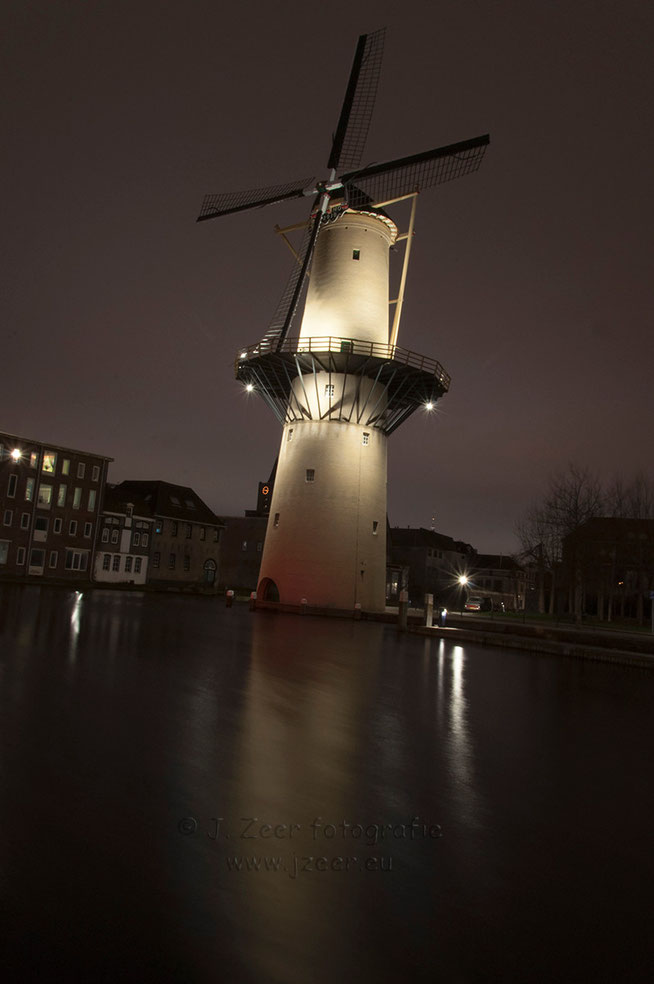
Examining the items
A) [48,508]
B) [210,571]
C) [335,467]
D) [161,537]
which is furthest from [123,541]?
[335,467]

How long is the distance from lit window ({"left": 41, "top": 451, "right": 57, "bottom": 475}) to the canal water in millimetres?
50448

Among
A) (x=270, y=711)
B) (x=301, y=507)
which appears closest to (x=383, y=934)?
(x=270, y=711)

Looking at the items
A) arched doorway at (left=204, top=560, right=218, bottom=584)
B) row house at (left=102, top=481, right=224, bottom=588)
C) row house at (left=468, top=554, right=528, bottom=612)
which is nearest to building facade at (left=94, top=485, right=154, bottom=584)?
row house at (left=102, top=481, right=224, bottom=588)

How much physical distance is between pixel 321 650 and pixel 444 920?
1332cm

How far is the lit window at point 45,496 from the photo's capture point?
5588 cm

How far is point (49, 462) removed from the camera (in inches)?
2234

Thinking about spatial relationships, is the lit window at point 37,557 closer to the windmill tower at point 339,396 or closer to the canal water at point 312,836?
the windmill tower at point 339,396

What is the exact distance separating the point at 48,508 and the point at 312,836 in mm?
56913

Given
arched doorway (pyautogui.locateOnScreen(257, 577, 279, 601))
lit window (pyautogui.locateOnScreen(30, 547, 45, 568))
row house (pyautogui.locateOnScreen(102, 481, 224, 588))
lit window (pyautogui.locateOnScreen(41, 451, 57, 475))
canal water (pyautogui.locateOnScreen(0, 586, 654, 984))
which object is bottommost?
canal water (pyautogui.locateOnScreen(0, 586, 654, 984))

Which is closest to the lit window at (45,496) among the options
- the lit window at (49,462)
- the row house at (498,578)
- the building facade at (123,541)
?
the lit window at (49,462)

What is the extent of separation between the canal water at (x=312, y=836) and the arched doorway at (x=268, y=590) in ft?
79.8

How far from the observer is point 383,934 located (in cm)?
330

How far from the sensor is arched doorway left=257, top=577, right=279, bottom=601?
34.2m

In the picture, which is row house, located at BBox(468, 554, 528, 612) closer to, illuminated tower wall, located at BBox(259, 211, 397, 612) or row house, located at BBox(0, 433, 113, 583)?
row house, located at BBox(0, 433, 113, 583)
